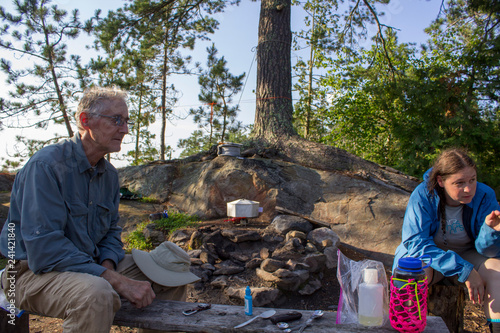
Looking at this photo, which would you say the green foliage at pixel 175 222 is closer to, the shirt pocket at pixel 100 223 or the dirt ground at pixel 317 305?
the dirt ground at pixel 317 305

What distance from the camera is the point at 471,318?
11.6 ft

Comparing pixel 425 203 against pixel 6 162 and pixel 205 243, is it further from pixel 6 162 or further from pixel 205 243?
pixel 6 162

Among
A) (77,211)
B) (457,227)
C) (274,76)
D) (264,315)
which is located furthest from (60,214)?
(274,76)

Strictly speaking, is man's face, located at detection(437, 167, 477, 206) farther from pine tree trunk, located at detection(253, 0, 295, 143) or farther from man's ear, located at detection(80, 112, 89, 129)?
pine tree trunk, located at detection(253, 0, 295, 143)

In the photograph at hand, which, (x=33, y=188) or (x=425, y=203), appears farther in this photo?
(x=425, y=203)

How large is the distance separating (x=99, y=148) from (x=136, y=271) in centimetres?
88

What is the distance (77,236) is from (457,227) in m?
2.67

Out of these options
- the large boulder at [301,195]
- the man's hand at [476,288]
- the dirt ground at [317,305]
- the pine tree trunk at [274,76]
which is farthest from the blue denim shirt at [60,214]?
the pine tree trunk at [274,76]

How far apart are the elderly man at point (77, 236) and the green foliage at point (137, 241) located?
281 centimetres

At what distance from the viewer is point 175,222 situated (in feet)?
18.6

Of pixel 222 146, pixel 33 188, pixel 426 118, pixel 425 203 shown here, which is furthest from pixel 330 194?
pixel 426 118

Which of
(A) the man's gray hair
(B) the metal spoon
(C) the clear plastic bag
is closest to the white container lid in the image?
(C) the clear plastic bag

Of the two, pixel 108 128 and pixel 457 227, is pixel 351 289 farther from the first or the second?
pixel 108 128

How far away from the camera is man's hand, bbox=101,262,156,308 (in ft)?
6.60
